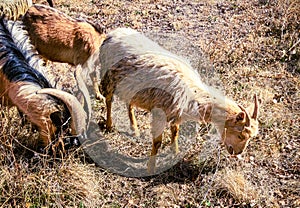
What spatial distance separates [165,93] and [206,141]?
1174 mm

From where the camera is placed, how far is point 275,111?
20.4 ft

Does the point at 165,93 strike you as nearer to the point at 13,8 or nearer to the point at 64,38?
the point at 64,38

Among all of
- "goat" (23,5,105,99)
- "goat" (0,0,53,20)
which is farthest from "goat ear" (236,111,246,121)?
"goat" (0,0,53,20)

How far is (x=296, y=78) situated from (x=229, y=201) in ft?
9.79

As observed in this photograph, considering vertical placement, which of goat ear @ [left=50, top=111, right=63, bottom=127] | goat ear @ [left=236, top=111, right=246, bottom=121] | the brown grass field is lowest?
the brown grass field

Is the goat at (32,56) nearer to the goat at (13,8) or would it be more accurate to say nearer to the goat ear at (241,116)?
the goat at (13,8)

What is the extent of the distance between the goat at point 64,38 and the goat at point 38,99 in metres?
0.96

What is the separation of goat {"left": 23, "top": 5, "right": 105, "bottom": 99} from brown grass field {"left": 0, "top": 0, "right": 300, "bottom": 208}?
568 millimetres

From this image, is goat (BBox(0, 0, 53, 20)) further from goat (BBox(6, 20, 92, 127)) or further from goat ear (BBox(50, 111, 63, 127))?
goat ear (BBox(50, 111, 63, 127))

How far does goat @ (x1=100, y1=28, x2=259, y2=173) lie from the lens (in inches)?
184

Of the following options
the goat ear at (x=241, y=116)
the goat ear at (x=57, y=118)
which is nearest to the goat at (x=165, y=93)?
the goat ear at (x=241, y=116)

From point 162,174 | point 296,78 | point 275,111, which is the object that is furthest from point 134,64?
point 296,78

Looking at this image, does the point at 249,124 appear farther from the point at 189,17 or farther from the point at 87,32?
the point at 189,17

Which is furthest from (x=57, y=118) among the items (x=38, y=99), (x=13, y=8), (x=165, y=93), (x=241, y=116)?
(x=13, y=8)
